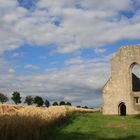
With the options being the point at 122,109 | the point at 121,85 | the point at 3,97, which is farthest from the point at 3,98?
the point at 121,85

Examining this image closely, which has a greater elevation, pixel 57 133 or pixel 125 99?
pixel 125 99

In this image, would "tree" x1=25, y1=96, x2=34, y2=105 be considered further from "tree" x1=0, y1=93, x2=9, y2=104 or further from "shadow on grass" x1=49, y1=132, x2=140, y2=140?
"shadow on grass" x1=49, y1=132, x2=140, y2=140

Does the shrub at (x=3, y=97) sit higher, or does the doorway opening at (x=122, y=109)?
the shrub at (x=3, y=97)

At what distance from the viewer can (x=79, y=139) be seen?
19344 mm

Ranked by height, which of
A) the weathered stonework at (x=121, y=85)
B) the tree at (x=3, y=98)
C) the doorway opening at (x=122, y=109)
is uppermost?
the tree at (x=3, y=98)

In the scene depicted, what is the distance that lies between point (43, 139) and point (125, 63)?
1346 inches

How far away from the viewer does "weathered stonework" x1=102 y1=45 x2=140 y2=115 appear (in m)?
50.6

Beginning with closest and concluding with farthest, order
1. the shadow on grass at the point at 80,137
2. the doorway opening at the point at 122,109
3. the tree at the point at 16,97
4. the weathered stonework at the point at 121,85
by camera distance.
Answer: the shadow on grass at the point at 80,137 < the weathered stonework at the point at 121,85 < the doorway opening at the point at 122,109 < the tree at the point at 16,97

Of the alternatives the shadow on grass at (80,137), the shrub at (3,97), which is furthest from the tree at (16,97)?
the shadow on grass at (80,137)

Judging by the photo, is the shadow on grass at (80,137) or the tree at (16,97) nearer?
the shadow on grass at (80,137)

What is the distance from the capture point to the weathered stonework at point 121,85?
50.6 metres

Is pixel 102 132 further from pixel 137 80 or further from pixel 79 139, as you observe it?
pixel 137 80

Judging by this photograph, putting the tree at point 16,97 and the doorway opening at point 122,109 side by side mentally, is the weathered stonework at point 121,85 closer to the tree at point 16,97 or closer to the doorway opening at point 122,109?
the doorway opening at point 122,109

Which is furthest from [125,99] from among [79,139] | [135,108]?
[79,139]
